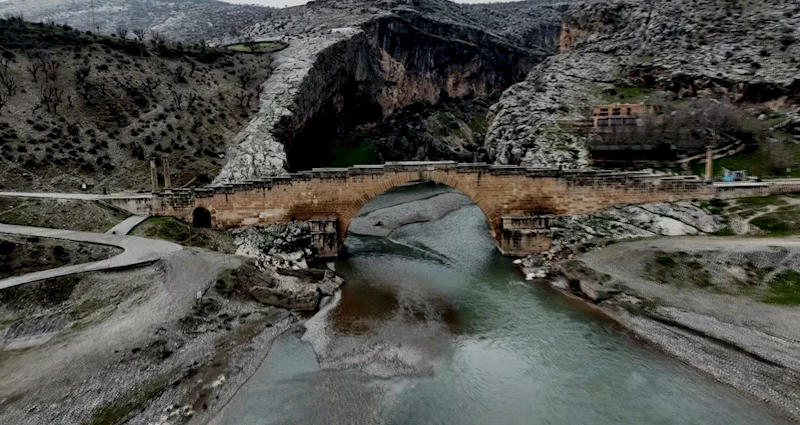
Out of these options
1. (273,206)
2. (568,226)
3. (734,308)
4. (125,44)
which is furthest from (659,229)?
(125,44)

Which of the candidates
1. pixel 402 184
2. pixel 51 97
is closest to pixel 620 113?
pixel 402 184

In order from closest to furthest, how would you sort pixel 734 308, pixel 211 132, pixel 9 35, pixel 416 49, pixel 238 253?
pixel 734 308, pixel 238 253, pixel 211 132, pixel 9 35, pixel 416 49

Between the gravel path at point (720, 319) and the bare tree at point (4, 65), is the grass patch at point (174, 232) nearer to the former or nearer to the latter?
the gravel path at point (720, 319)

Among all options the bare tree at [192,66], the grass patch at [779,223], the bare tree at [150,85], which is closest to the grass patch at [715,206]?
the grass patch at [779,223]

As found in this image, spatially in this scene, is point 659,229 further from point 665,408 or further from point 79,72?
point 79,72

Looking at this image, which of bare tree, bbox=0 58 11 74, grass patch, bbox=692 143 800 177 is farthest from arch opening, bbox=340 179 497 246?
bare tree, bbox=0 58 11 74
